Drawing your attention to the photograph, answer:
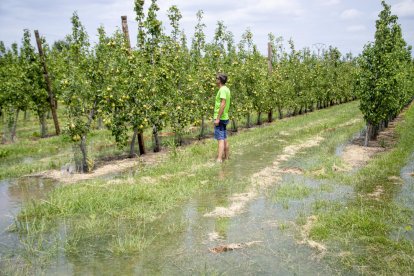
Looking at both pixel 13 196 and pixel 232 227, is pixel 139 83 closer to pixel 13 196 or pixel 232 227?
pixel 13 196

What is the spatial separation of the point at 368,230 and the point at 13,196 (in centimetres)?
744

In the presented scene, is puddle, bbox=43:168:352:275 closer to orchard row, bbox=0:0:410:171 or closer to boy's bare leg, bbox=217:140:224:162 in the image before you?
boy's bare leg, bbox=217:140:224:162

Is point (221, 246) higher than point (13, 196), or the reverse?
point (13, 196)

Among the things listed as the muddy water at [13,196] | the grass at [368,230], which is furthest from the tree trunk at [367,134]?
the muddy water at [13,196]

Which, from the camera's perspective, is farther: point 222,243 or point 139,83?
point 139,83

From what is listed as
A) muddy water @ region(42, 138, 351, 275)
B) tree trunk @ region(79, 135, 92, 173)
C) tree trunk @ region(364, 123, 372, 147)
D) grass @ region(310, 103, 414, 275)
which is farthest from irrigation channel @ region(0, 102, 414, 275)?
tree trunk @ region(364, 123, 372, 147)

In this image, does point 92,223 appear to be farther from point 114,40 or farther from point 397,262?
point 114,40

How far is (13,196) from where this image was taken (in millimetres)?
8156

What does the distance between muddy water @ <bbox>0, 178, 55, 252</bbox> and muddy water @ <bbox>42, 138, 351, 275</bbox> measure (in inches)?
52.0

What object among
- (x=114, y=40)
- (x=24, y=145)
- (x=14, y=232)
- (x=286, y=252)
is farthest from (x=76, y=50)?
(x=286, y=252)

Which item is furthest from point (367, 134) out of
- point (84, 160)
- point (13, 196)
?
point (13, 196)

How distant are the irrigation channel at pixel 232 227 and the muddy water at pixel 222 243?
12mm

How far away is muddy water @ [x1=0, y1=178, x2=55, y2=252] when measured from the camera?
5579 millimetres

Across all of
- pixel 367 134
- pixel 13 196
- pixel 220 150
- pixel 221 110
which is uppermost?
pixel 221 110
